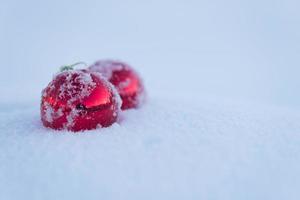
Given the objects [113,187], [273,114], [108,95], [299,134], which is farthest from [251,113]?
[113,187]

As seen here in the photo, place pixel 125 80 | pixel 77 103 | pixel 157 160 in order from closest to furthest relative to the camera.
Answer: pixel 157 160
pixel 77 103
pixel 125 80

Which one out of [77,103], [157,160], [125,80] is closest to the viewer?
[157,160]

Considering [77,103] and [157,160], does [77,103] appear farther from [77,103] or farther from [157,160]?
[157,160]

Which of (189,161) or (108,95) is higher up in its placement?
(108,95)

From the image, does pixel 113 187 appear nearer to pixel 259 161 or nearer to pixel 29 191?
pixel 29 191

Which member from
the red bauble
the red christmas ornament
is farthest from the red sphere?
the red bauble

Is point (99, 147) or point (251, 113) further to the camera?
point (251, 113)

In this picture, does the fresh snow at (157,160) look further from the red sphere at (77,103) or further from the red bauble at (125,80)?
the red bauble at (125,80)

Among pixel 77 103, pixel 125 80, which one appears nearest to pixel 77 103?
pixel 77 103
